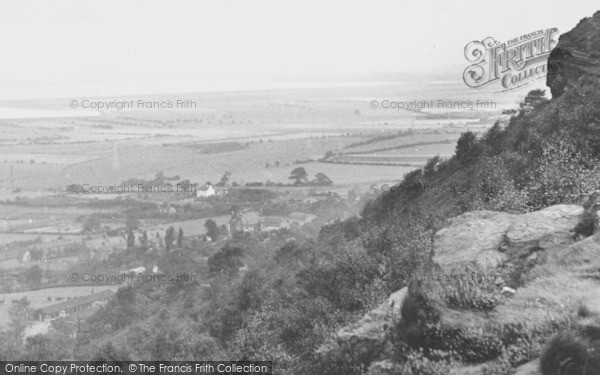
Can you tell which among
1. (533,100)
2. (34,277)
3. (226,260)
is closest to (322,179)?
(226,260)

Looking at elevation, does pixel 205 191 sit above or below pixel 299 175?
below

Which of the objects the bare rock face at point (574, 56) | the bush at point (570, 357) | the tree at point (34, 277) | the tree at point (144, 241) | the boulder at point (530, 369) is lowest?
the tree at point (34, 277)

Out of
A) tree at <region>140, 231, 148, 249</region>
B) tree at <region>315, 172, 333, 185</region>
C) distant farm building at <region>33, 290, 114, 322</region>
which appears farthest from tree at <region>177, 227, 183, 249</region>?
tree at <region>315, 172, 333, 185</region>

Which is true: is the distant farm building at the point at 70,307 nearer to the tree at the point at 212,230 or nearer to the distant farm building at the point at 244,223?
the tree at the point at 212,230

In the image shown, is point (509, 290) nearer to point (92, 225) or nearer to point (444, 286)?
point (444, 286)

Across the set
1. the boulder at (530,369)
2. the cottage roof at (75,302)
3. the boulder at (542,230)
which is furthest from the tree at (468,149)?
the boulder at (530,369)

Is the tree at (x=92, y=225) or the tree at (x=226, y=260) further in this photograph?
the tree at (x=92, y=225)

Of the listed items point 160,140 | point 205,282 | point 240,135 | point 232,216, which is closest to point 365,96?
point 240,135
